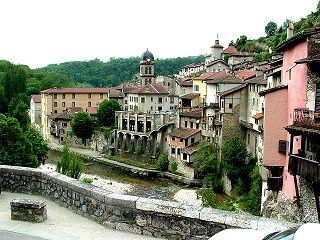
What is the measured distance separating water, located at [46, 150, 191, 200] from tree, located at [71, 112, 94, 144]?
53.1ft

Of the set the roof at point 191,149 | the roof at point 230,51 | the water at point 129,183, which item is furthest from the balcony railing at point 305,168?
the roof at point 230,51

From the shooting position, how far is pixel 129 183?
5403cm

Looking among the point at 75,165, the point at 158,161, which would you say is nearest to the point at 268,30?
the point at 158,161

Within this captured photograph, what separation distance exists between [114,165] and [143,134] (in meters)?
8.60

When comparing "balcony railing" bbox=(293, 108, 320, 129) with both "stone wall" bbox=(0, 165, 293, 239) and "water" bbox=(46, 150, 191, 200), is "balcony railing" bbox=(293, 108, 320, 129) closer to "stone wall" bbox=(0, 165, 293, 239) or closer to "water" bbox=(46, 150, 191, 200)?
"stone wall" bbox=(0, 165, 293, 239)

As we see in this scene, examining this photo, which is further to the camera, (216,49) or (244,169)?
(216,49)

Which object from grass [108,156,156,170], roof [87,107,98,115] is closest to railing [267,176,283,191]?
grass [108,156,156,170]

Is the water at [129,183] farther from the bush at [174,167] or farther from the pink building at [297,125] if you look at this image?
the pink building at [297,125]

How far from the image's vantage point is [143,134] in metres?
74.8

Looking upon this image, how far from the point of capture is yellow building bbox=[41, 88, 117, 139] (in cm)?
9650

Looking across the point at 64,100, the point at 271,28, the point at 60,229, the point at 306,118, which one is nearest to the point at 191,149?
the point at 306,118

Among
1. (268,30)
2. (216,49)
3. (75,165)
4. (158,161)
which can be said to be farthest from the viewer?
(268,30)

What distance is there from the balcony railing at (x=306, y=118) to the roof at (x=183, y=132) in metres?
40.7

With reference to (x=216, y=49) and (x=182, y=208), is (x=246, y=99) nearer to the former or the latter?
(x=182, y=208)
